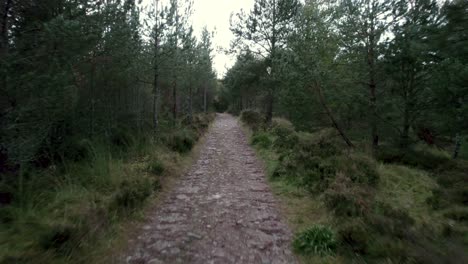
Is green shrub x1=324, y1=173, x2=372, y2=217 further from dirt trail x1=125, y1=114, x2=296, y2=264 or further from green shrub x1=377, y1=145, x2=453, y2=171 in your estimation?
green shrub x1=377, y1=145, x2=453, y2=171

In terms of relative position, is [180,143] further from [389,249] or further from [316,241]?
[389,249]

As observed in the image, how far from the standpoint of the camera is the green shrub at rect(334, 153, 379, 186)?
6230mm

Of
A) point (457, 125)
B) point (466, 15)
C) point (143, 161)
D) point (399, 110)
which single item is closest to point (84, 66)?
point (143, 161)

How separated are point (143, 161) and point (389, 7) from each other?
1139 cm

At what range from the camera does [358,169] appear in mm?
6715

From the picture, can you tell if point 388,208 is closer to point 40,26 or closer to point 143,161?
point 143,161

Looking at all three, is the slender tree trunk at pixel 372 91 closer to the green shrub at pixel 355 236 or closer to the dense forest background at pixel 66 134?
the dense forest background at pixel 66 134

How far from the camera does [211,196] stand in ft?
18.8

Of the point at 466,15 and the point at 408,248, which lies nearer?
the point at 408,248

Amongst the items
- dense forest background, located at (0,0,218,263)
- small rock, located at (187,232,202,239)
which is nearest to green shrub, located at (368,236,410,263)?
small rock, located at (187,232,202,239)

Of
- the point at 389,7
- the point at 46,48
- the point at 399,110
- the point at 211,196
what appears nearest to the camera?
the point at 46,48

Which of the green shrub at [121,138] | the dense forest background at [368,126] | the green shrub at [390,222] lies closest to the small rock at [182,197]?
the dense forest background at [368,126]

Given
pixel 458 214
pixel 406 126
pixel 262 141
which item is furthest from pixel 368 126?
pixel 458 214

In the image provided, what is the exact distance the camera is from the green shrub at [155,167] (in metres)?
6.50
